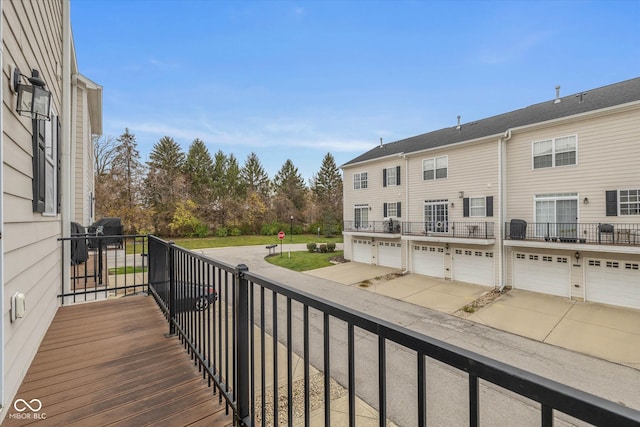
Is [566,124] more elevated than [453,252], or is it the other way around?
[566,124]

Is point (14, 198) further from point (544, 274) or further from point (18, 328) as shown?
point (544, 274)

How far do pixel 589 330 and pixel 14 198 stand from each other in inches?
446

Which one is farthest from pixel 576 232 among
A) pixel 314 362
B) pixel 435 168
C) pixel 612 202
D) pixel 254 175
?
pixel 254 175

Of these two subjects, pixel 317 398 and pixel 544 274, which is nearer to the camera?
pixel 317 398

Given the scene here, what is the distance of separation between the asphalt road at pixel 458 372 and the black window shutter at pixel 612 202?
219 inches

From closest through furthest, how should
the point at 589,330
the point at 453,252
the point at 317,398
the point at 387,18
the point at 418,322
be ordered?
1. the point at 317,398
2. the point at 589,330
3. the point at 418,322
4. the point at 387,18
5. the point at 453,252

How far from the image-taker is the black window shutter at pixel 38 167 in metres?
2.59

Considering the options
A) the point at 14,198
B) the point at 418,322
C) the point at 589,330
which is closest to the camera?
the point at 14,198

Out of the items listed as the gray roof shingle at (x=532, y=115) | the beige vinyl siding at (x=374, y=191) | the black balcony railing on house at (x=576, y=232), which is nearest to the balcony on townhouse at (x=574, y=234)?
the black balcony railing on house at (x=576, y=232)

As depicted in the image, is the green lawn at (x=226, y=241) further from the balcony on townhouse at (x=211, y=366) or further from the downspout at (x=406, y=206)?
the balcony on townhouse at (x=211, y=366)

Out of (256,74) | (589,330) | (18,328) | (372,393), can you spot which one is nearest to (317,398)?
(372,393)

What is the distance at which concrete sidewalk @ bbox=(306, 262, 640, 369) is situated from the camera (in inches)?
259

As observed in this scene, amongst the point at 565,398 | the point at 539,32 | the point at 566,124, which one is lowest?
the point at 565,398

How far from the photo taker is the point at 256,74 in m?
15.0
